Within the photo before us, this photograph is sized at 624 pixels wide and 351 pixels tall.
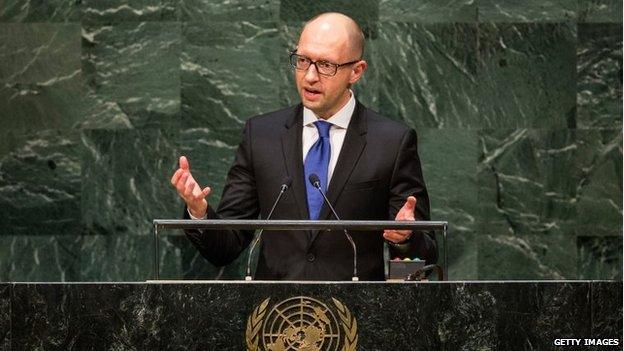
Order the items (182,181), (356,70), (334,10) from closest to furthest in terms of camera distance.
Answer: (182,181) → (356,70) → (334,10)

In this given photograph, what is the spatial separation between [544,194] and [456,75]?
0.76m

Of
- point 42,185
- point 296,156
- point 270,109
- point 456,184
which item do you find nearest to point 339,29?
point 296,156

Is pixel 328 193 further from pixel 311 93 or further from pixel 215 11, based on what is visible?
pixel 215 11

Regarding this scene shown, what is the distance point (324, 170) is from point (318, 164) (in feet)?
0.11

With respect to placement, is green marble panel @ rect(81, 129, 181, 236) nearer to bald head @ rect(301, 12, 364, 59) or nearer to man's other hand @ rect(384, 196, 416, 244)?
bald head @ rect(301, 12, 364, 59)

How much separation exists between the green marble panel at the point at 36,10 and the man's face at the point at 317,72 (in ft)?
7.23

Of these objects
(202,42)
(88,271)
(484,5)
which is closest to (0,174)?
(88,271)

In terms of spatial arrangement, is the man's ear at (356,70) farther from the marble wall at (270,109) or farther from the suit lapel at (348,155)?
the marble wall at (270,109)

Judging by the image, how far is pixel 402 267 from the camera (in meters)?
4.46

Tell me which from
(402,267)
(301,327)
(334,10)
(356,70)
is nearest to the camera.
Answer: (301,327)

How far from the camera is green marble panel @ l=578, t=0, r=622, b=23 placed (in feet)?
23.0

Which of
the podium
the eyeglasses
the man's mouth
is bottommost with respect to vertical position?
the podium

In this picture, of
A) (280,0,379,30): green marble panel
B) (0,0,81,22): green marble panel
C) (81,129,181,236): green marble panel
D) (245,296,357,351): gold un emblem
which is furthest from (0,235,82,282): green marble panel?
(245,296,357,351): gold un emblem

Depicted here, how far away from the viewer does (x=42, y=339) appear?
12.5 ft
